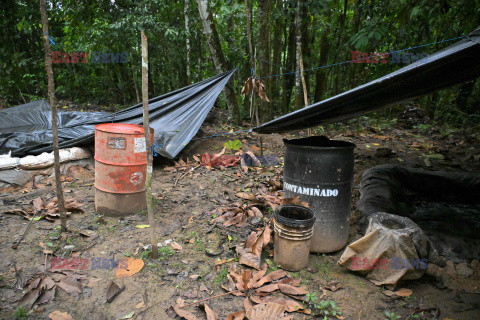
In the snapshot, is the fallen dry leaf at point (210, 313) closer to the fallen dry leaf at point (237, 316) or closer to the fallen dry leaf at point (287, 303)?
the fallen dry leaf at point (237, 316)

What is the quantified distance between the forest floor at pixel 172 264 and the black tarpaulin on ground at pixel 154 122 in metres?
0.80

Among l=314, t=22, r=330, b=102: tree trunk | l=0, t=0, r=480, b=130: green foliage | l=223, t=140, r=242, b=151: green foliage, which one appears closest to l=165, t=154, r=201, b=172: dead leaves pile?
l=223, t=140, r=242, b=151: green foliage

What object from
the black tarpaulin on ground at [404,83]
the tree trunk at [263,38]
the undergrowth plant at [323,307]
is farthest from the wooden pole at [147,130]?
the tree trunk at [263,38]

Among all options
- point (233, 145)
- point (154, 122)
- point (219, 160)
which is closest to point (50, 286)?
point (219, 160)

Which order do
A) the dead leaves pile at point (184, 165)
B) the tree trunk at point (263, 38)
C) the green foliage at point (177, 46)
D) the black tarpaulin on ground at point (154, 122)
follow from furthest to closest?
the green foliage at point (177, 46) → the tree trunk at point (263, 38) → the dead leaves pile at point (184, 165) → the black tarpaulin on ground at point (154, 122)

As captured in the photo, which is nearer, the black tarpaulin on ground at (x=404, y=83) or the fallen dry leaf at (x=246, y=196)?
the black tarpaulin on ground at (x=404, y=83)

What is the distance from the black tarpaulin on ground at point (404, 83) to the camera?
1817mm

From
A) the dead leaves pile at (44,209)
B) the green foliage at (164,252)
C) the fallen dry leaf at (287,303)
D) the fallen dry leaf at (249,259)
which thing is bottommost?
the fallen dry leaf at (287,303)

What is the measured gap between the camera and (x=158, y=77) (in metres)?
10.7

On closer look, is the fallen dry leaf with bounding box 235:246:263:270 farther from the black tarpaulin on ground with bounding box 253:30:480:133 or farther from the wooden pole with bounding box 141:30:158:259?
the black tarpaulin on ground with bounding box 253:30:480:133

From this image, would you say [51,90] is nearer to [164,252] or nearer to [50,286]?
[50,286]

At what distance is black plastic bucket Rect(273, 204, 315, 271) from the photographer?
2262mm

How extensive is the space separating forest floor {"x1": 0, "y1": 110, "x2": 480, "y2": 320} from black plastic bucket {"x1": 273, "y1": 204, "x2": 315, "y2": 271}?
92mm

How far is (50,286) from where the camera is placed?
204cm
